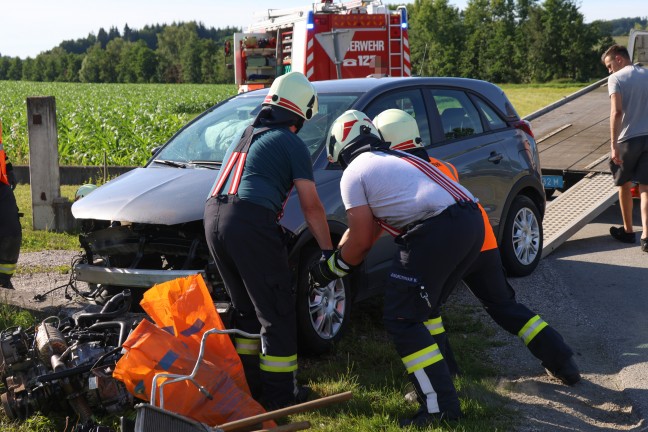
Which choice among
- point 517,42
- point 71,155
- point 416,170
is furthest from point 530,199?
point 517,42

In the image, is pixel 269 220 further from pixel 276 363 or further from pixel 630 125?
pixel 630 125

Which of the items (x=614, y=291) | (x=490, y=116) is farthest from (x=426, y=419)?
(x=490, y=116)

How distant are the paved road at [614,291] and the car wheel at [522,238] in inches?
13.7

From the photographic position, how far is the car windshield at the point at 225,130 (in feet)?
20.5

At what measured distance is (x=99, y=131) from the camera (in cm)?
1844

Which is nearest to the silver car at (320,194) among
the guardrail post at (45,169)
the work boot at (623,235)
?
the work boot at (623,235)

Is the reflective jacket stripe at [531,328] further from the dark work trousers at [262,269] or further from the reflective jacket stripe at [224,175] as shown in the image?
the reflective jacket stripe at [224,175]

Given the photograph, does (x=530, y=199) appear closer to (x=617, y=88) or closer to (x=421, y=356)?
(x=617, y=88)

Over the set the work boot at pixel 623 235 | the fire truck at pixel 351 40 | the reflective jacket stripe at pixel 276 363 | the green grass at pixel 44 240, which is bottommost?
the green grass at pixel 44 240

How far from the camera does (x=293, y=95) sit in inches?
189

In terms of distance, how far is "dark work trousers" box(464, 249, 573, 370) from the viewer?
5.07 meters

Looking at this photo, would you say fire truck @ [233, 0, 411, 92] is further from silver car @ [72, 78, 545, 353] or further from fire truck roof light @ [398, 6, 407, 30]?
silver car @ [72, 78, 545, 353]

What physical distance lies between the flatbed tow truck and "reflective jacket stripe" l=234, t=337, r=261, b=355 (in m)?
4.34

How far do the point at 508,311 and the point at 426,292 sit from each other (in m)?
0.94
